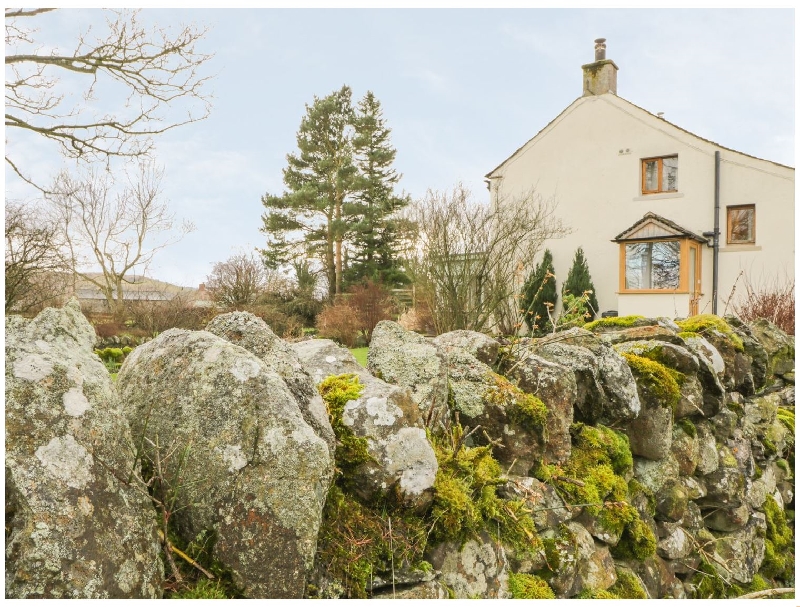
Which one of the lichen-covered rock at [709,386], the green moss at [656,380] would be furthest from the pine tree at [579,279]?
the green moss at [656,380]

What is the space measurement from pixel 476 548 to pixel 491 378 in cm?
98

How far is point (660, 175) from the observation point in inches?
688

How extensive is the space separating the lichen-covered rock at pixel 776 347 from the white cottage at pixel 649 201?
976 cm

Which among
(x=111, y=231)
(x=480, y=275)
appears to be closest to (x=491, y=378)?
(x=480, y=275)

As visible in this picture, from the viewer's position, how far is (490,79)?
3377 millimetres

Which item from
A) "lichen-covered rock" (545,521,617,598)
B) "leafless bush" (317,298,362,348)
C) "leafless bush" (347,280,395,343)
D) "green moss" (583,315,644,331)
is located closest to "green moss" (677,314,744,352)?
"green moss" (583,315,644,331)

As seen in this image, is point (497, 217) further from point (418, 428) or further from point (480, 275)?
point (418, 428)

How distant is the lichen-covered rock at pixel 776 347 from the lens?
6.78 m

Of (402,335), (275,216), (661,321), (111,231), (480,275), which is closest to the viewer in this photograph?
(402,335)

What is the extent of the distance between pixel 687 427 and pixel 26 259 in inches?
408

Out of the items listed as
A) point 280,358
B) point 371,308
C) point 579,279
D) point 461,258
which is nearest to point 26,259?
point 461,258

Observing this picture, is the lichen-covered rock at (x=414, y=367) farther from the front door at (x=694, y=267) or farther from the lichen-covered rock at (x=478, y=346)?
the front door at (x=694, y=267)

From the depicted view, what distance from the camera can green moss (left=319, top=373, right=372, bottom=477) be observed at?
2.04 metres

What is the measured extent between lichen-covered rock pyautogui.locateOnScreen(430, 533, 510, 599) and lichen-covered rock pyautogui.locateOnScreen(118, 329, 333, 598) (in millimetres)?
693
